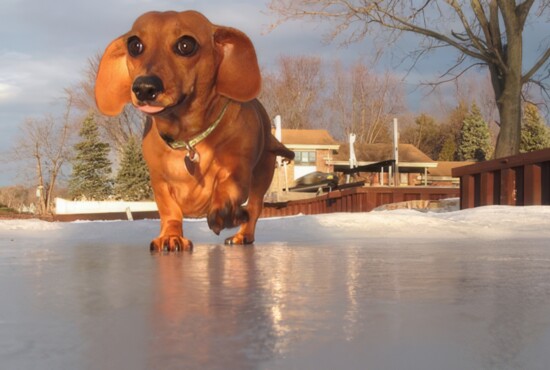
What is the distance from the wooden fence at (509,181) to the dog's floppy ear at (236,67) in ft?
26.2

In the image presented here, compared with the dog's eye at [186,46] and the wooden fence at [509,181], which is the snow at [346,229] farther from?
the wooden fence at [509,181]

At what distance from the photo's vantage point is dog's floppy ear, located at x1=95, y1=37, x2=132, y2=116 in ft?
9.91

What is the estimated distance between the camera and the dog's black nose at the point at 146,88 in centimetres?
243

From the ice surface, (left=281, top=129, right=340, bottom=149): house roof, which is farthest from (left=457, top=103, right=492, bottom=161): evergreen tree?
the ice surface

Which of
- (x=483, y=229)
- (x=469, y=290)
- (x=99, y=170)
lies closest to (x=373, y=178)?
(x=99, y=170)

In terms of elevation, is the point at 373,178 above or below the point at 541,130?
below

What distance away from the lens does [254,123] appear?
10.3 feet

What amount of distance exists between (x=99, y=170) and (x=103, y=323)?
43.2 m

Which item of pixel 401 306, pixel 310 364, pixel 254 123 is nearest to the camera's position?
pixel 310 364

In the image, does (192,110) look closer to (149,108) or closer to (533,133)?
(149,108)

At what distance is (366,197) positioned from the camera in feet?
58.7

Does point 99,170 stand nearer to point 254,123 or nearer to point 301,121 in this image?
point 301,121

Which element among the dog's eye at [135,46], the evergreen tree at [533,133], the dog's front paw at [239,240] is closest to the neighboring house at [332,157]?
the evergreen tree at [533,133]

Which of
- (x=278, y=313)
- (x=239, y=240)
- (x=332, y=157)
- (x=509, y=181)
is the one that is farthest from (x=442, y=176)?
(x=278, y=313)
